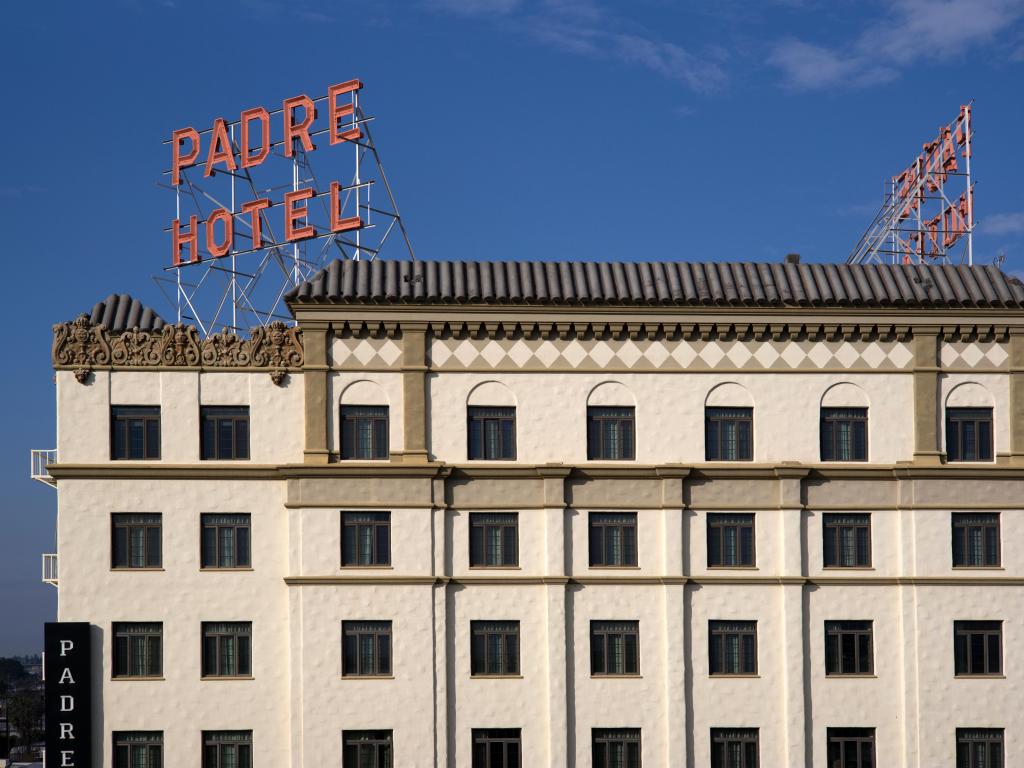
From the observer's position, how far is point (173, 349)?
42219 mm

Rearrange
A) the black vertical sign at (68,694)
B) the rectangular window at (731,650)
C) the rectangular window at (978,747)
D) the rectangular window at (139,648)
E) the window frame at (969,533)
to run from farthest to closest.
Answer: the window frame at (969,533) → the rectangular window at (731,650) → the rectangular window at (978,747) → the rectangular window at (139,648) → the black vertical sign at (68,694)

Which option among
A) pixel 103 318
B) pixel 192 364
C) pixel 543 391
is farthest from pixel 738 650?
pixel 103 318

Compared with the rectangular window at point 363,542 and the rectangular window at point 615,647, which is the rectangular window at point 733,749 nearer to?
the rectangular window at point 615,647

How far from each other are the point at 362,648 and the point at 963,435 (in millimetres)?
20236

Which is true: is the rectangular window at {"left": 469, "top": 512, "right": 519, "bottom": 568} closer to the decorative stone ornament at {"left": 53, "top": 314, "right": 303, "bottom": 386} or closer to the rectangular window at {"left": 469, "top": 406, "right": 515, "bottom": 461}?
the rectangular window at {"left": 469, "top": 406, "right": 515, "bottom": 461}

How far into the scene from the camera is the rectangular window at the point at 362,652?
41.2 meters

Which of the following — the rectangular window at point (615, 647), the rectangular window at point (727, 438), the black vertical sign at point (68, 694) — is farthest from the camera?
the rectangular window at point (727, 438)

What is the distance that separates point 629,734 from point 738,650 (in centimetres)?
429

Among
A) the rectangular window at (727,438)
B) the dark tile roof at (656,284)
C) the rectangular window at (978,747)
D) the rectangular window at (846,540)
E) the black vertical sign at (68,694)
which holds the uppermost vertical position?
the dark tile roof at (656,284)

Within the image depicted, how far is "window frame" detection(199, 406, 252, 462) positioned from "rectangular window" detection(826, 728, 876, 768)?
2019 cm

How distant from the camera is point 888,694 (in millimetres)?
41906

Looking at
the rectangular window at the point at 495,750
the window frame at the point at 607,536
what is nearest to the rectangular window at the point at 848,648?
the window frame at the point at 607,536

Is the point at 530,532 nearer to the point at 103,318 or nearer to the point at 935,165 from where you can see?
the point at 103,318

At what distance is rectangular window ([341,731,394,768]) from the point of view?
4081 cm
